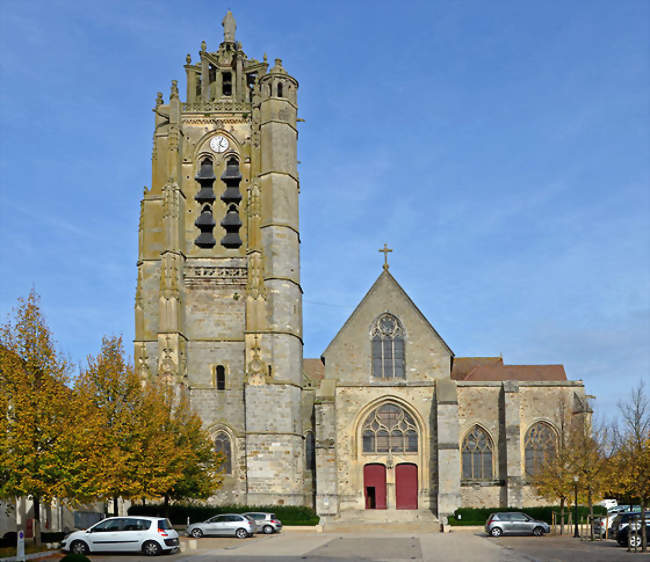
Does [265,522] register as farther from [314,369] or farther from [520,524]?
[314,369]

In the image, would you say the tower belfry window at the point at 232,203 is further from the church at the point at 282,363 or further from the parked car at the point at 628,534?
the parked car at the point at 628,534

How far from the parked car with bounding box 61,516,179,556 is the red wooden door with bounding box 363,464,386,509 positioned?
18.7 metres

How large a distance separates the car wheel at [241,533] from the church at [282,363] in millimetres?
6277

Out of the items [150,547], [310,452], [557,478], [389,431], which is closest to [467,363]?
[389,431]

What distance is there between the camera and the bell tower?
4294 centimetres

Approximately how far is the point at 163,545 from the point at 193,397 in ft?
56.7

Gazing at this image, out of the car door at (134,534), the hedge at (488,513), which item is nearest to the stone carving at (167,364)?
the hedge at (488,513)

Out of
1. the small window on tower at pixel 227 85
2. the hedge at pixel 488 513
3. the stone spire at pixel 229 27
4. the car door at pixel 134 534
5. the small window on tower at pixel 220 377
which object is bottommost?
the hedge at pixel 488 513

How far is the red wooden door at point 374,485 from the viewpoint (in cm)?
4459

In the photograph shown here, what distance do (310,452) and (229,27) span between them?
970 inches

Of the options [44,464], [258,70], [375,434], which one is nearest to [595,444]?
[375,434]

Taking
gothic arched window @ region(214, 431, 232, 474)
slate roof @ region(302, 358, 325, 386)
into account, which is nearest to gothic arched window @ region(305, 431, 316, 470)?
gothic arched window @ region(214, 431, 232, 474)

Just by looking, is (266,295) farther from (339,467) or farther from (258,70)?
(258,70)

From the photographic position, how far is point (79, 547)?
89.1 ft
